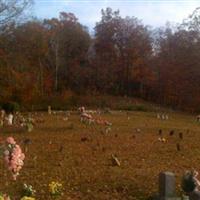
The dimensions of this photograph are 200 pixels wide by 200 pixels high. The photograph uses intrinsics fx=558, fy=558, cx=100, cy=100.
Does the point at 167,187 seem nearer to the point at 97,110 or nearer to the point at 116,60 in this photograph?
the point at 97,110

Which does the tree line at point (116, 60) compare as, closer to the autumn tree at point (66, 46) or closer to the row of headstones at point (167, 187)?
the autumn tree at point (66, 46)

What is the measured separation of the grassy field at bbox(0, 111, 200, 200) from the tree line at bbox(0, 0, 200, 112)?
85.7 feet

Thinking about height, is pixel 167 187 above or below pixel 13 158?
below

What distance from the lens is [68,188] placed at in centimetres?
977

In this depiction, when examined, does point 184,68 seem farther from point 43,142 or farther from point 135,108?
point 43,142

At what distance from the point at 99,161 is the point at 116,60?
41.9m

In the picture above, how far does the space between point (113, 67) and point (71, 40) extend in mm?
5384

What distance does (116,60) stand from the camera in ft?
178

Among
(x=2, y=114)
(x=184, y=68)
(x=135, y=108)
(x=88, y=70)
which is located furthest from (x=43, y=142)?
(x=88, y=70)

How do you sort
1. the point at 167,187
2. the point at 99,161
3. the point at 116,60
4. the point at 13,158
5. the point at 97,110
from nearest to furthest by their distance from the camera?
the point at 13,158 < the point at 167,187 < the point at 99,161 < the point at 97,110 < the point at 116,60

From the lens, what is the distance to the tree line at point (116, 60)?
47.5m

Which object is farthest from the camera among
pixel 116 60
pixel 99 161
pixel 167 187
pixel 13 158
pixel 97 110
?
pixel 116 60

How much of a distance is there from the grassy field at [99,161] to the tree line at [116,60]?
26.1 m

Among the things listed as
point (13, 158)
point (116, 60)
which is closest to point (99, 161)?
point (13, 158)
